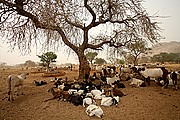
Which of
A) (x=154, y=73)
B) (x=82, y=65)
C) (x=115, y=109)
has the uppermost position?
(x=82, y=65)

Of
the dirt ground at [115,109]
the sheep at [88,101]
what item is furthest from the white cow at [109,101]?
the sheep at [88,101]

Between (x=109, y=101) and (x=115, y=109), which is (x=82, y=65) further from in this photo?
(x=115, y=109)

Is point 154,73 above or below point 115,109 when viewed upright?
above

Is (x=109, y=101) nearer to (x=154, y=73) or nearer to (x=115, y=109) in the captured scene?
(x=115, y=109)

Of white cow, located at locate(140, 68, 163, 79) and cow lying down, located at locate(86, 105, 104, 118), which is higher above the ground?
white cow, located at locate(140, 68, 163, 79)

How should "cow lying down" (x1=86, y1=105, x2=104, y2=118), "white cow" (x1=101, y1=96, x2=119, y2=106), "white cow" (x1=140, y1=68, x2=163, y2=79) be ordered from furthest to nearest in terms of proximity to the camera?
"white cow" (x1=140, y1=68, x2=163, y2=79)
"white cow" (x1=101, y1=96, x2=119, y2=106)
"cow lying down" (x1=86, y1=105, x2=104, y2=118)

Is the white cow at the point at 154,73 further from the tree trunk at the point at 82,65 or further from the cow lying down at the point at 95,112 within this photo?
the cow lying down at the point at 95,112

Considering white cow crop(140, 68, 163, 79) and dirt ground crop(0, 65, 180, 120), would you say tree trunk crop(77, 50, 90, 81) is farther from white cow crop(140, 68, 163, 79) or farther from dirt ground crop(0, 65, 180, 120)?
dirt ground crop(0, 65, 180, 120)

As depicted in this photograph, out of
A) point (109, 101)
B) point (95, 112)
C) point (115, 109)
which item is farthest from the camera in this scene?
point (109, 101)

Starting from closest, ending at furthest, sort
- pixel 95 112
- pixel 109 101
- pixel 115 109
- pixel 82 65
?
1. pixel 95 112
2. pixel 115 109
3. pixel 109 101
4. pixel 82 65

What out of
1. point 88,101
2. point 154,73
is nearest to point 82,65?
point 154,73

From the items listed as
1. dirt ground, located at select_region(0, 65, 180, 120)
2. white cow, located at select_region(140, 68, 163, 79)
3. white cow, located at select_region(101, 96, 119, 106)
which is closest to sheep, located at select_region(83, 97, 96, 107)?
dirt ground, located at select_region(0, 65, 180, 120)

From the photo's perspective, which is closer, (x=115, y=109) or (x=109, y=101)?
(x=115, y=109)

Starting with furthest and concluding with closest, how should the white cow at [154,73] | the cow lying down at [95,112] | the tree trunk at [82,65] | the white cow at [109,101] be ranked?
the tree trunk at [82,65]
the white cow at [154,73]
the white cow at [109,101]
the cow lying down at [95,112]
